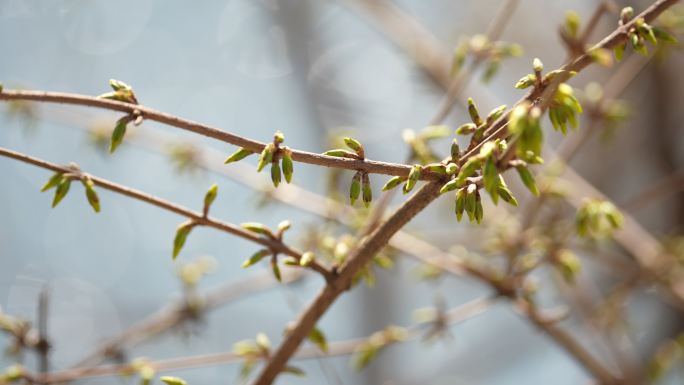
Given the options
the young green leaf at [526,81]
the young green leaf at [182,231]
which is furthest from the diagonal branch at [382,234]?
the young green leaf at [182,231]

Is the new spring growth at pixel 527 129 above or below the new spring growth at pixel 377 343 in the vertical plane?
below

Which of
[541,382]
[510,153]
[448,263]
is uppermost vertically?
[541,382]

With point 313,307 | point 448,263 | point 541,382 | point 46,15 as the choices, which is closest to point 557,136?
point 541,382

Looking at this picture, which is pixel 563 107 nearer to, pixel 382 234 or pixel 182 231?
pixel 382 234

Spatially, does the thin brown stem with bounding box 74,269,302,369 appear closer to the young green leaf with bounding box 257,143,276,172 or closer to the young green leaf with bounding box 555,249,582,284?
the young green leaf with bounding box 555,249,582,284

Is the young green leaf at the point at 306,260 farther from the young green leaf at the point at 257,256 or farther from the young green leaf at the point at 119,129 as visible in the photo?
the young green leaf at the point at 119,129

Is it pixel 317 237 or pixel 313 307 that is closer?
pixel 313 307

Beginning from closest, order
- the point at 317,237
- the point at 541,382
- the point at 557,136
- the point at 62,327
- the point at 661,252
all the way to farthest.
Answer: the point at 317,237, the point at 661,252, the point at 62,327, the point at 557,136, the point at 541,382

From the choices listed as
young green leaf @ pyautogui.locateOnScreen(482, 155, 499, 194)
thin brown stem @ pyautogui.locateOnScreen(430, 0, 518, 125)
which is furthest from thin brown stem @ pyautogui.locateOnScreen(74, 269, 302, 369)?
young green leaf @ pyautogui.locateOnScreen(482, 155, 499, 194)

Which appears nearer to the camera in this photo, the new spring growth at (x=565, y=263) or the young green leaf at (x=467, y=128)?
the young green leaf at (x=467, y=128)

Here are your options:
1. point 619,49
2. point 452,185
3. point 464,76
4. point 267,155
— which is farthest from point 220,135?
point 464,76

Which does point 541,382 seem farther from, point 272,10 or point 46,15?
point 46,15
